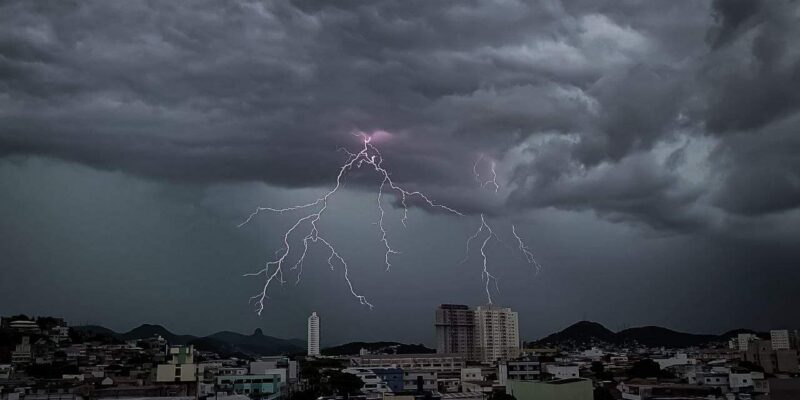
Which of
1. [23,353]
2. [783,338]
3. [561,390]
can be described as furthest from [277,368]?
[783,338]

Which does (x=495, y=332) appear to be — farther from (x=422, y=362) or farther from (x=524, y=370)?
(x=524, y=370)

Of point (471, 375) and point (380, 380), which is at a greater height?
point (380, 380)

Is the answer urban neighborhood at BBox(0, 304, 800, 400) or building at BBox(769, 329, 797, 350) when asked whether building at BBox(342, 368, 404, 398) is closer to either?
urban neighborhood at BBox(0, 304, 800, 400)

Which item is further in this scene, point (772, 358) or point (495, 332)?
point (495, 332)

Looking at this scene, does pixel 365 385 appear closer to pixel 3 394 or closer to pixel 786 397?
pixel 3 394

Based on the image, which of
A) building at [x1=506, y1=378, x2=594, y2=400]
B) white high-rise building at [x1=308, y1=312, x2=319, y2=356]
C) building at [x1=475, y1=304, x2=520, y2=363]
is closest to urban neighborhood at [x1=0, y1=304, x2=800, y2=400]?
building at [x1=506, y1=378, x2=594, y2=400]

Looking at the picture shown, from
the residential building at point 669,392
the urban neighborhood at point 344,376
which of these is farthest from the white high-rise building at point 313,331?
the residential building at point 669,392

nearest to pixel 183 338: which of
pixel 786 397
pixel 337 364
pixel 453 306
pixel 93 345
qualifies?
pixel 453 306
